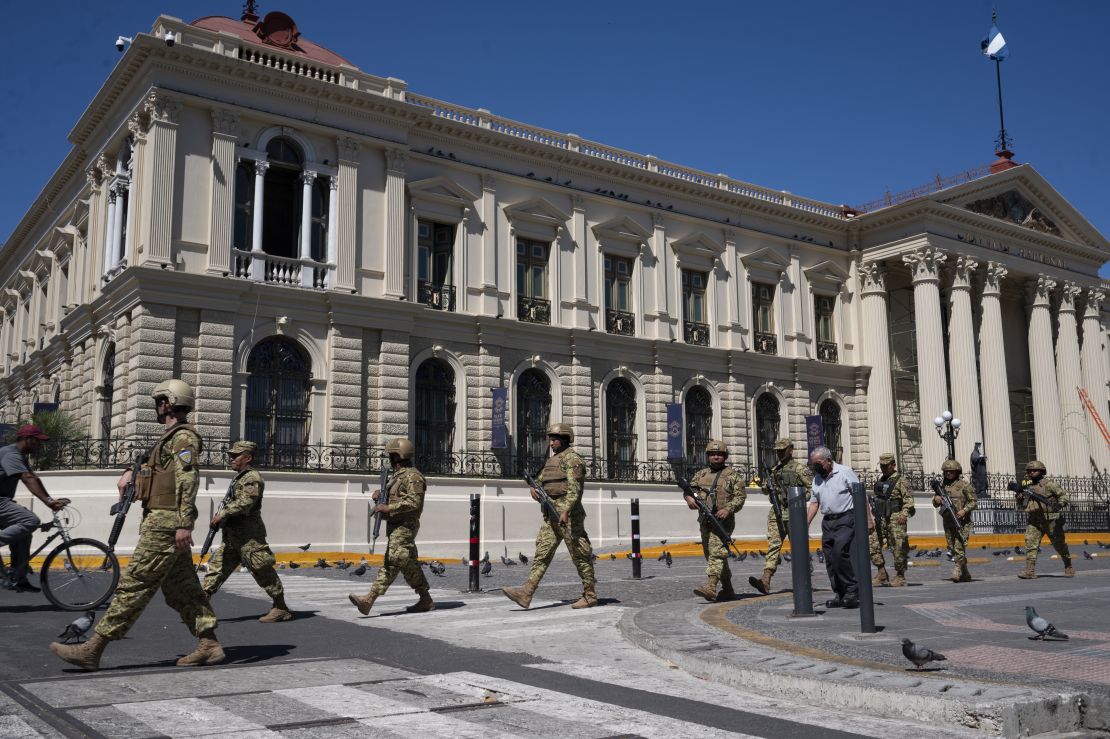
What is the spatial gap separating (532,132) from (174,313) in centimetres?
1289

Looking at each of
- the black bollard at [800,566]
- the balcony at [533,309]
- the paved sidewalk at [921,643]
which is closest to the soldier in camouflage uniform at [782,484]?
the paved sidewalk at [921,643]

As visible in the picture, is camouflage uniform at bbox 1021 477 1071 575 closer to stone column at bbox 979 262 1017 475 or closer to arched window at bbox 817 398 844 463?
arched window at bbox 817 398 844 463

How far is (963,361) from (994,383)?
2.00 m

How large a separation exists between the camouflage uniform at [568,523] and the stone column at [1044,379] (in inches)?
1406

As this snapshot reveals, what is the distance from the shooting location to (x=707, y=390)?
3522 cm

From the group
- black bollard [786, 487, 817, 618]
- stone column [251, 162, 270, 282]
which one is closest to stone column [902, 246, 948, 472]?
stone column [251, 162, 270, 282]

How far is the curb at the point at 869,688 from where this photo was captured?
17.3 feet

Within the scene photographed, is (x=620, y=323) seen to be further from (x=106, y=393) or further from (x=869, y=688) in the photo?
(x=869, y=688)

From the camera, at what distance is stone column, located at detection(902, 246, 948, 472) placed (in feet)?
124

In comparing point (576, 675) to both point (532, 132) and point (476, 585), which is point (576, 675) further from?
point (532, 132)

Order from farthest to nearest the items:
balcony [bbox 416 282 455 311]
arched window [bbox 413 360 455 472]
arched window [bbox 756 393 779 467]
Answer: arched window [bbox 756 393 779 467] → balcony [bbox 416 282 455 311] → arched window [bbox 413 360 455 472]

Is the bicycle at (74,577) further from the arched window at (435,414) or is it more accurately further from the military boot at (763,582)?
the arched window at (435,414)

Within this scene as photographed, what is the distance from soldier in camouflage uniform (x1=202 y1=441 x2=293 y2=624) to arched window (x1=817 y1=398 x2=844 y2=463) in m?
30.9

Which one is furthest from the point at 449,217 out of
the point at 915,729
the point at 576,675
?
the point at 915,729
